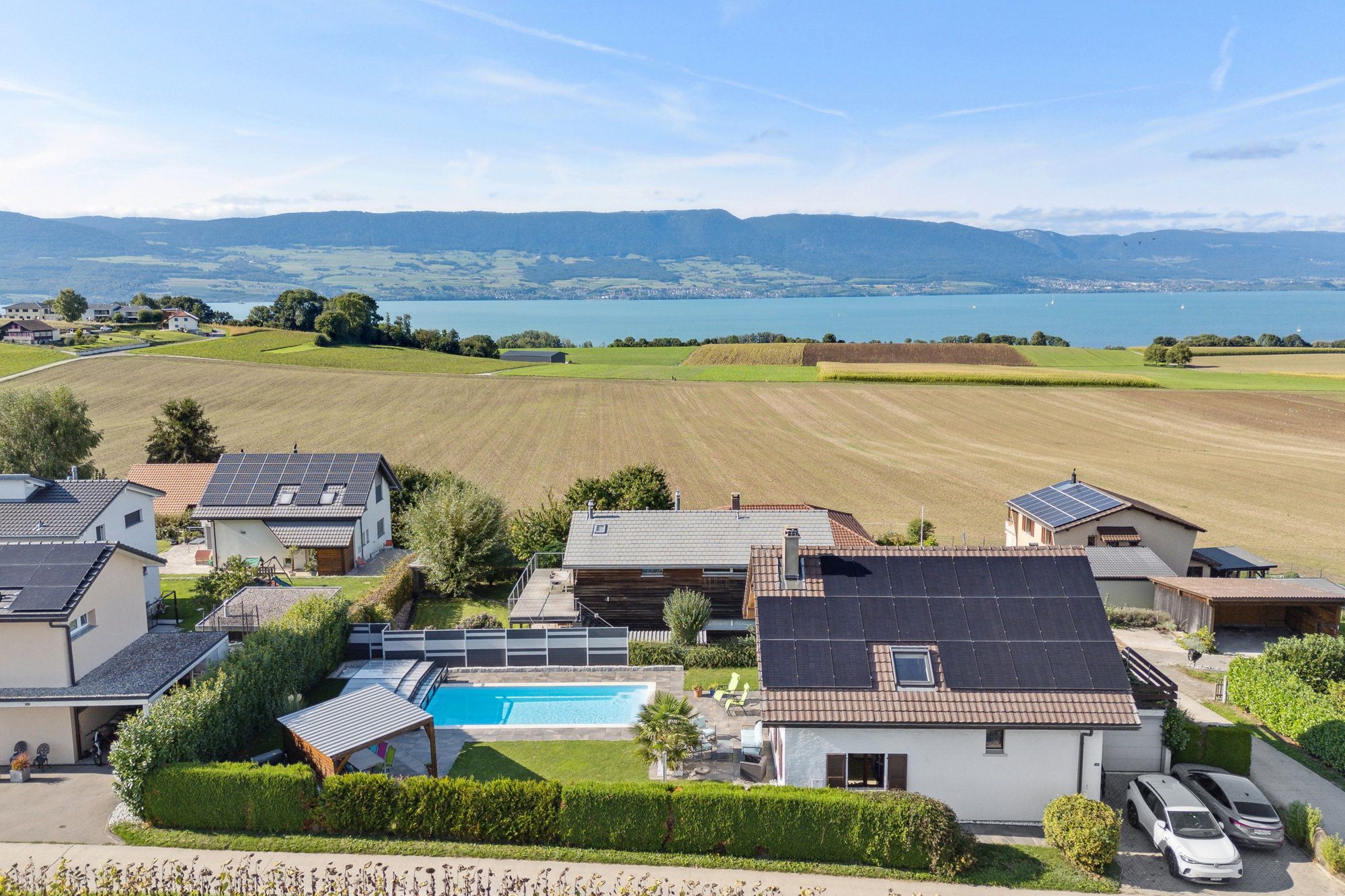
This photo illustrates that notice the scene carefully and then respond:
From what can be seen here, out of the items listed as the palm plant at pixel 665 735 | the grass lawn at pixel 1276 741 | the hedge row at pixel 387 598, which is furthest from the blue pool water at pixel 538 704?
the grass lawn at pixel 1276 741

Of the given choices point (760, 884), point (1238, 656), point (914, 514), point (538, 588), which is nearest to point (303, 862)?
point (760, 884)

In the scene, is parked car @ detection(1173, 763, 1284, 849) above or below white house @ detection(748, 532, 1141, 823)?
below

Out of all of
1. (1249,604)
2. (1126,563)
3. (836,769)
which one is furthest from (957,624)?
(1126,563)

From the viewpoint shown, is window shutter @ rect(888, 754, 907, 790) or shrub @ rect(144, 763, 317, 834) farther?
window shutter @ rect(888, 754, 907, 790)

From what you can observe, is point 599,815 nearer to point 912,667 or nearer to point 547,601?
point 912,667

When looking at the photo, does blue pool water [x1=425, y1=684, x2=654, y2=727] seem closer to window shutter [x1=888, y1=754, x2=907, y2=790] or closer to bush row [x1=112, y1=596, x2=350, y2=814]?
bush row [x1=112, y1=596, x2=350, y2=814]

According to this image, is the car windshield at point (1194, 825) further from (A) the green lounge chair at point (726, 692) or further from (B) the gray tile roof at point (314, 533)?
(B) the gray tile roof at point (314, 533)

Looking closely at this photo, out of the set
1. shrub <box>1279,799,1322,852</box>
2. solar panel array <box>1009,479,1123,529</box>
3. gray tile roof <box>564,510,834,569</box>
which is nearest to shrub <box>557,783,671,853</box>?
shrub <box>1279,799,1322,852</box>
